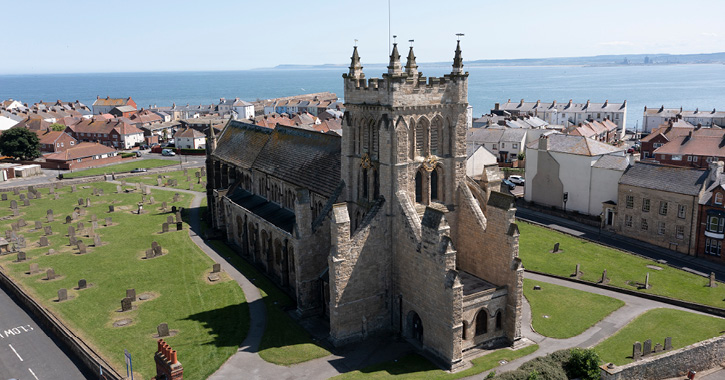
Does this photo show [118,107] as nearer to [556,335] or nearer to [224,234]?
[224,234]

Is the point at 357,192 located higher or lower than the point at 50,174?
higher

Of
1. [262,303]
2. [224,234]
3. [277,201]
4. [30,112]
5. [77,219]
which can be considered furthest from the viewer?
[30,112]

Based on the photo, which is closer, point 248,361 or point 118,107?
point 248,361

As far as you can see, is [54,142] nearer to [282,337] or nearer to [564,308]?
[282,337]

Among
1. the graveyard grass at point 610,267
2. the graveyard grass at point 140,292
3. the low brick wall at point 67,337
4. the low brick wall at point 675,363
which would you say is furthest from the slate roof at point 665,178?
the low brick wall at point 67,337

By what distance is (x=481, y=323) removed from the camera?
30094 mm

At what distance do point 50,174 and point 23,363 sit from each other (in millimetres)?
68242

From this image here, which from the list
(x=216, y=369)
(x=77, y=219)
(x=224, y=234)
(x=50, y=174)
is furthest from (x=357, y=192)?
(x=50, y=174)

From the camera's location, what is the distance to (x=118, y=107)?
15450 centimetres

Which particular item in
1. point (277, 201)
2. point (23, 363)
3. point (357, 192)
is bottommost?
point (23, 363)

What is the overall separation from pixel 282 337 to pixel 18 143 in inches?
3360

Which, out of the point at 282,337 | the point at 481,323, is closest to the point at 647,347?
the point at 481,323

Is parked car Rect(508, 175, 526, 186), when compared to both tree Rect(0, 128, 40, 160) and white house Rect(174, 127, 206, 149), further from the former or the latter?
tree Rect(0, 128, 40, 160)

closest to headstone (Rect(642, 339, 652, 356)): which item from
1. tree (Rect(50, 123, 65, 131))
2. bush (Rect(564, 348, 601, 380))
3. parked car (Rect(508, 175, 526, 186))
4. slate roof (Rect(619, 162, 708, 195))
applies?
bush (Rect(564, 348, 601, 380))
